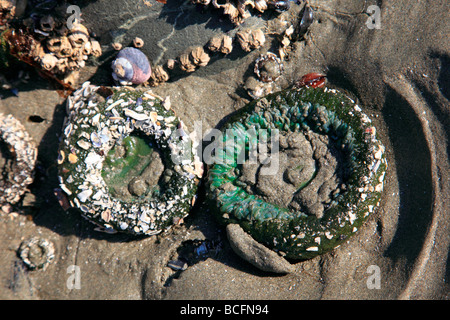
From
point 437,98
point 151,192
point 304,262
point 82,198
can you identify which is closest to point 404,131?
point 437,98

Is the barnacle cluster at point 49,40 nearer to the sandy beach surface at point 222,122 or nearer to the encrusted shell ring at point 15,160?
the sandy beach surface at point 222,122

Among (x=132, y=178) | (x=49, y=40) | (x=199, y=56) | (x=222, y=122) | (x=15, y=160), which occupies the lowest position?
(x=15, y=160)

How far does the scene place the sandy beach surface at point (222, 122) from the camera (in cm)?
430

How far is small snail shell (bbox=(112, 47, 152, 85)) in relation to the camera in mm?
4730

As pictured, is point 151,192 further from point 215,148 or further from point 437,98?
point 437,98

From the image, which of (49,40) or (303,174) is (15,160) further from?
(303,174)

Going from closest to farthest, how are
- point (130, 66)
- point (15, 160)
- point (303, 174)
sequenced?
point (303, 174) → point (130, 66) → point (15, 160)

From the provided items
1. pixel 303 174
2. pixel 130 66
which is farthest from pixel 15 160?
pixel 303 174

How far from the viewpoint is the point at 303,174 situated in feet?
14.7

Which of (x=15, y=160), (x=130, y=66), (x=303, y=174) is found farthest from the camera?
(x=15, y=160)

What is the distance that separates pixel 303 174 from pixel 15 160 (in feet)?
14.0

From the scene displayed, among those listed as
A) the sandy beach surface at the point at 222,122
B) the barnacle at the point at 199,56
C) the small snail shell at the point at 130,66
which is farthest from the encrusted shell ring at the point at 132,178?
the barnacle at the point at 199,56

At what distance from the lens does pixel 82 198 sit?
4613 mm

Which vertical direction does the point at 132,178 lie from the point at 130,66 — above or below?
below
